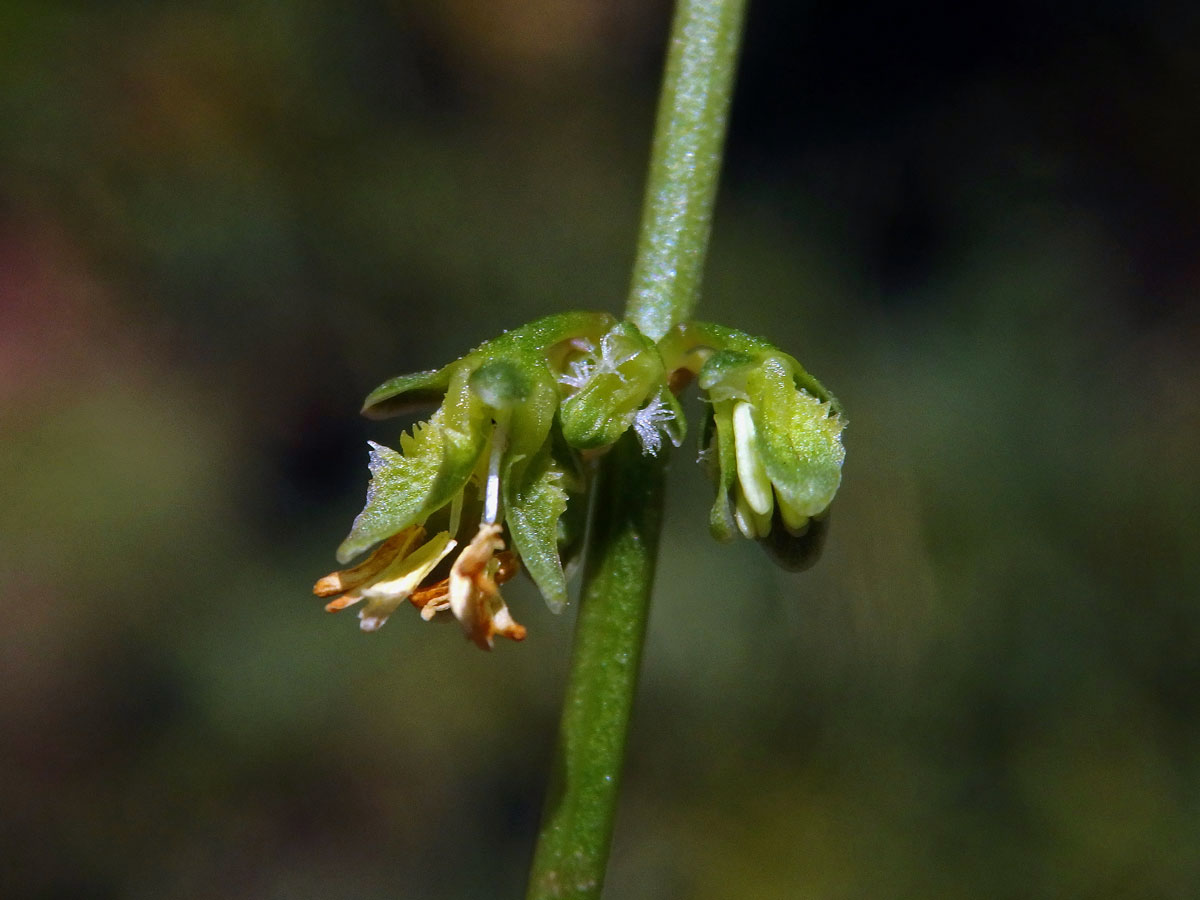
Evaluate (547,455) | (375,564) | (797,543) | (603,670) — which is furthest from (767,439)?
(375,564)

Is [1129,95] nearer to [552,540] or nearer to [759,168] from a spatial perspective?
[759,168]

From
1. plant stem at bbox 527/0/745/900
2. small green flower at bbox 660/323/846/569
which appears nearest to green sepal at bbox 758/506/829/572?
small green flower at bbox 660/323/846/569

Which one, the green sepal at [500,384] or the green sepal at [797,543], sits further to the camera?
the green sepal at [797,543]

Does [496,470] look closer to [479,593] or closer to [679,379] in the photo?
[479,593]

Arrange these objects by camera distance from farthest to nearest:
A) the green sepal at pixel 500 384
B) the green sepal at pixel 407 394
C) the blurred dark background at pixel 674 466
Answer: the blurred dark background at pixel 674 466, the green sepal at pixel 407 394, the green sepal at pixel 500 384

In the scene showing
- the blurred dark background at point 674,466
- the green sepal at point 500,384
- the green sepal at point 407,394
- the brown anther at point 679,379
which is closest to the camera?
the green sepal at point 500,384

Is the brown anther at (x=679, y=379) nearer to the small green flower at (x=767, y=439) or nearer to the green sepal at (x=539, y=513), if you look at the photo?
the small green flower at (x=767, y=439)

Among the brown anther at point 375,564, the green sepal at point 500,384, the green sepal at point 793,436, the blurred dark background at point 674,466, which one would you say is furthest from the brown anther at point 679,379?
the blurred dark background at point 674,466
